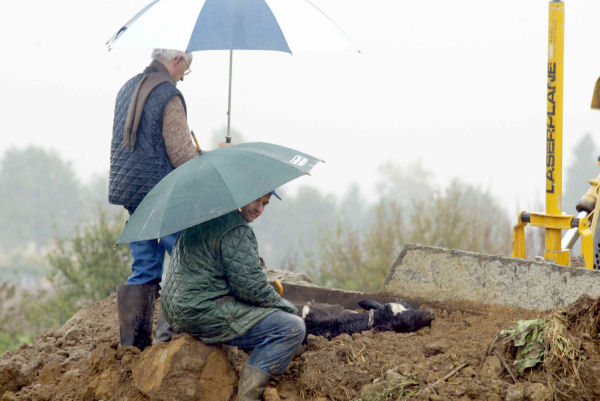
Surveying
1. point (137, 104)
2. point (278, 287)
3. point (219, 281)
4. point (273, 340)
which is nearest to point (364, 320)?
→ point (278, 287)

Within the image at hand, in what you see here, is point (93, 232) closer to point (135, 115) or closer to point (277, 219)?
point (135, 115)

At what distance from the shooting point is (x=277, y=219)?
6300 cm

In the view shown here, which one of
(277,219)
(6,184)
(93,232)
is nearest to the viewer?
(93,232)

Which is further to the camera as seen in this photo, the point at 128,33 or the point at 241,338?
the point at 128,33

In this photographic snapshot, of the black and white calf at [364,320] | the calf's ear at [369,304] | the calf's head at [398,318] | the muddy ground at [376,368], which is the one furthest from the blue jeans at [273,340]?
the calf's ear at [369,304]

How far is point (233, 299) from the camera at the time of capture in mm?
4293

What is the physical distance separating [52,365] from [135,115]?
1924mm

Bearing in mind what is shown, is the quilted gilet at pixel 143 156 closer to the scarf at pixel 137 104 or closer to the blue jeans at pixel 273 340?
the scarf at pixel 137 104

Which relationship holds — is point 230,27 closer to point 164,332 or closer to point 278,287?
point 278,287

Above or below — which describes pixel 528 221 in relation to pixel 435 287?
above

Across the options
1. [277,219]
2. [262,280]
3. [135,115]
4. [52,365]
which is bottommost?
[277,219]

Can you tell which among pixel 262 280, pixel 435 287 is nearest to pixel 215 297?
pixel 262 280

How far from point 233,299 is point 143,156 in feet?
4.18

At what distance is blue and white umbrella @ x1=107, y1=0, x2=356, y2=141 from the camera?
17.0 feet
